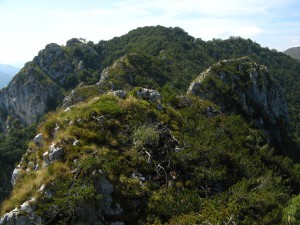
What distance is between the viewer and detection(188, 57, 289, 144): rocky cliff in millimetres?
73812

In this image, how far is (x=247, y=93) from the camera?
8131 centimetres

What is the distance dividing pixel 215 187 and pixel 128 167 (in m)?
5.43

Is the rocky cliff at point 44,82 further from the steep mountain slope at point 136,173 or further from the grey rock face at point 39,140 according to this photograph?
the grey rock face at point 39,140

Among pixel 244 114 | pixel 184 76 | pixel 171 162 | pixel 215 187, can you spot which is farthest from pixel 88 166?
pixel 184 76

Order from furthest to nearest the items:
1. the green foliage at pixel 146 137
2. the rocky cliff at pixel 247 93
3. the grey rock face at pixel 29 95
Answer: the grey rock face at pixel 29 95 < the rocky cliff at pixel 247 93 < the green foliage at pixel 146 137

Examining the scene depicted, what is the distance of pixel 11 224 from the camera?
634 inches

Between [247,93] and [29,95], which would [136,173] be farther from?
[29,95]

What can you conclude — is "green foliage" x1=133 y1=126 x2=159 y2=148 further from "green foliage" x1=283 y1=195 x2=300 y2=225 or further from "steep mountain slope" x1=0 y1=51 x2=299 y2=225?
"green foliage" x1=283 y1=195 x2=300 y2=225

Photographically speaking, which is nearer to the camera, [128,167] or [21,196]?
[21,196]

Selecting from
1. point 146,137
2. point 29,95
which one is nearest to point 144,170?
point 146,137

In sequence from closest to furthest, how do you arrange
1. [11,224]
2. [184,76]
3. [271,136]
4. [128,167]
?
[11,224]
[128,167]
[271,136]
[184,76]

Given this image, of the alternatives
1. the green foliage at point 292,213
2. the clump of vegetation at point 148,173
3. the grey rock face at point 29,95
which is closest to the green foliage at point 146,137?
the clump of vegetation at point 148,173

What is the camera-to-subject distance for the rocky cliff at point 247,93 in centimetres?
7381

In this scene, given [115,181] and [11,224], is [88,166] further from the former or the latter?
[11,224]
